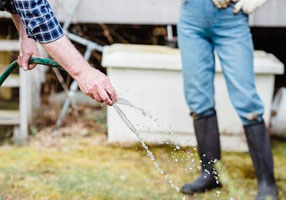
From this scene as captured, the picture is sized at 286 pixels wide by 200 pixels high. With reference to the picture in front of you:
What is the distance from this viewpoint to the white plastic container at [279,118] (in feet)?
14.7

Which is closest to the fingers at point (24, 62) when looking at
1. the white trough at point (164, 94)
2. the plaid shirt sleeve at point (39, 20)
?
the plaid shirt sleeve at point (39, 20)

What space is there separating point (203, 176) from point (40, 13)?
2.07 m

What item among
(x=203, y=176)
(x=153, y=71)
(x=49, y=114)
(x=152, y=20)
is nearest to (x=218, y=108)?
(x=153, y=71)

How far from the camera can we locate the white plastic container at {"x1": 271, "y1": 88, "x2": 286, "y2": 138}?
448 cm

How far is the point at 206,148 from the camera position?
338 centimetres

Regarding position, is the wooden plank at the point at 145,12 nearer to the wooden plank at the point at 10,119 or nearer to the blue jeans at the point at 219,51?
the wooden plank at the point at 10,119

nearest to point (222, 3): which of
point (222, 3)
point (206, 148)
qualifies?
point (222, 3)

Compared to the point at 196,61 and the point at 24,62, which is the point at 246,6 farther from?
the point at 24,62

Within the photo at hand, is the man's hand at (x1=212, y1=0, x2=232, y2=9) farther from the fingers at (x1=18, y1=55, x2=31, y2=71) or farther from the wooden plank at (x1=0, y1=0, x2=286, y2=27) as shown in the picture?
the wooden plank at (x1=0, y1=0, x2=286, y2=27)

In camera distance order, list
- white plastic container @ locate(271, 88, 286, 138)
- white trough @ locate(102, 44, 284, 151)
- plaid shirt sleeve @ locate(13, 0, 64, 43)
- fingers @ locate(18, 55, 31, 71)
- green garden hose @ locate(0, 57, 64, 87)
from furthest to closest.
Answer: white plastic container @ locate(271, 88, 286, 138) → white trough @ locate(102, 44, 284, 151) → fingers @ locate(18, 55, 31, 71) → green garden hose @ locate(0, 57, 64, 87) → plaid shirt sleeve @ locate(13, 0, 64, 43)

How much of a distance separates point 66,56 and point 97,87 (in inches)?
5.4

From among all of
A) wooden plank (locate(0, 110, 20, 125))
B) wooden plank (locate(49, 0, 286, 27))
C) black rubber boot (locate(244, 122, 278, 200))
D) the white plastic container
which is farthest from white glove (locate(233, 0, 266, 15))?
wooden plank (locate(0, 110, 20, 125))

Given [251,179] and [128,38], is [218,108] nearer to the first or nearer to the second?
[251,179]

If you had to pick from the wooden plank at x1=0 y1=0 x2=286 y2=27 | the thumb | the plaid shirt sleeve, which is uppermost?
the plaid shirt sleeve
